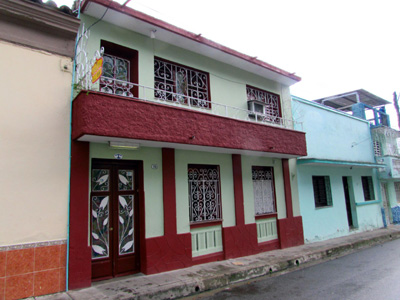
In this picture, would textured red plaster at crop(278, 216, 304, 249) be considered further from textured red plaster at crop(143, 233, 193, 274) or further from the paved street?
textured red plaster at crop(143, 233, 193, 274)

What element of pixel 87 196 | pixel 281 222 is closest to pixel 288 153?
pixel 281 222

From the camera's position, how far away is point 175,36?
7.27 metres

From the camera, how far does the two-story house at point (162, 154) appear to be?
18.2ft

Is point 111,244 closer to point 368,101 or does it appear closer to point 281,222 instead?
point 281,222

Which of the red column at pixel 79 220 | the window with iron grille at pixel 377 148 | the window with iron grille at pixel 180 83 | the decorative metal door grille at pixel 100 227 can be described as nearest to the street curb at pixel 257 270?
the red column at pixel 79 220

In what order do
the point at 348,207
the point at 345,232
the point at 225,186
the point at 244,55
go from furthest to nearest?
the point at 348,207, the point at 345,232, the point at 244,55, the point at 225,186

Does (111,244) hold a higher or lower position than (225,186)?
lower

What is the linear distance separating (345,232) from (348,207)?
5.95 feet

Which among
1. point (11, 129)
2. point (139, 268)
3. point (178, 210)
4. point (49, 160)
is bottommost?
point (139, 268)

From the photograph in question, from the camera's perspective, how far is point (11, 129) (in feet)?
16.3

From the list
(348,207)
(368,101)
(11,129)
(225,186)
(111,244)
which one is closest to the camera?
(11,129)

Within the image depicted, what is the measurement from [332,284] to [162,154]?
464 centimetres

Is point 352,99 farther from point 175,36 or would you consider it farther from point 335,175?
point 175,36

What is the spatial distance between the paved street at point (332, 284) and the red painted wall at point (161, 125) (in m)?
3.25
